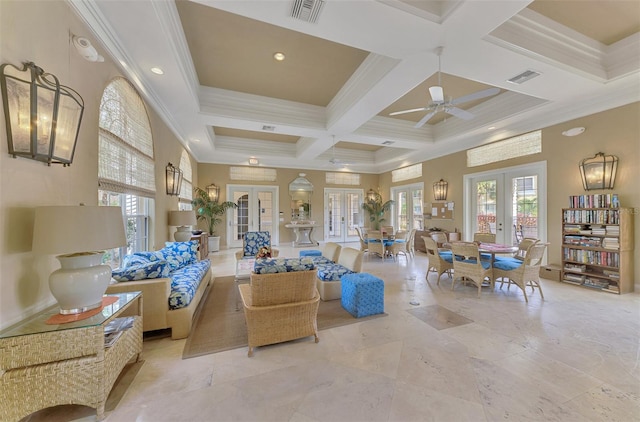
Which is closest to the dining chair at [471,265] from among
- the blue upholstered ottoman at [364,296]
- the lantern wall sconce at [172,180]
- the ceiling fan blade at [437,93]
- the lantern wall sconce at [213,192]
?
the blue upholstered ottoman at [364,296]

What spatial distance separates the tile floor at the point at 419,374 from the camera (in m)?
1.68

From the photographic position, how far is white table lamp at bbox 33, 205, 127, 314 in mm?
1504

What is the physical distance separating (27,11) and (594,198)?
23.9ft

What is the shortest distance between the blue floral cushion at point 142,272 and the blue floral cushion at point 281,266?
1.11 meters

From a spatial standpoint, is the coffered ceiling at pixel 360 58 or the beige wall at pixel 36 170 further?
the coffered ceiling at pixel 360 58

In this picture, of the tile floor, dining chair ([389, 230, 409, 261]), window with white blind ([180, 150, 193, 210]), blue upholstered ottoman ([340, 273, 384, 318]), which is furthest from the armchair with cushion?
dining chair ([389, 230, 409, 261])

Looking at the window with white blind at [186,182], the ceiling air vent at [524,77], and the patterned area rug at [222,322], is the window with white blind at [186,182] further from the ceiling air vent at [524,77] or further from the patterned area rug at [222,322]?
the ceiling air vent at [524,77]

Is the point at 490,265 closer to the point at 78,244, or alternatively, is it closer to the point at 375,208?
the point at 78,244

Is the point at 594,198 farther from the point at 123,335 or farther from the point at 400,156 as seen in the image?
the point at 123,335

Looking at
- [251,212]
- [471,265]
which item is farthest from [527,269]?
[251,212]

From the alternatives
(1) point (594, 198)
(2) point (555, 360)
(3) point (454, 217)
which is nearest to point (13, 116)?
(2) point (555, 360)

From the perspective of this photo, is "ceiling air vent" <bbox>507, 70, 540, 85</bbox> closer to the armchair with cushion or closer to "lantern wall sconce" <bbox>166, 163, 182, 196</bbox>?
the armchair with cushion

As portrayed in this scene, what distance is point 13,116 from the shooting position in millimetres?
1549

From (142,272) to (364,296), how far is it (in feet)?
8.34
